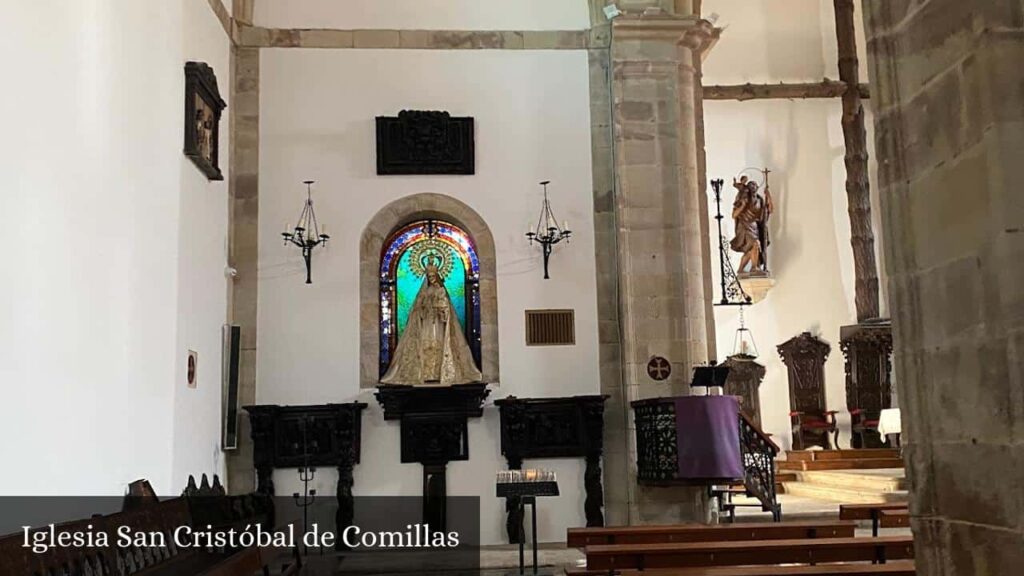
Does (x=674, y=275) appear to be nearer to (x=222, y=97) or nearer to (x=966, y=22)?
(x=222, y=97)

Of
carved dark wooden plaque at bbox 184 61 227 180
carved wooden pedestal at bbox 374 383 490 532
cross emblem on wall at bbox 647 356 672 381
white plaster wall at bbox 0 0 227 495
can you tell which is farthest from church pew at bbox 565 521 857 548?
carved dark wooden plaque at bbox 184 61 227 180

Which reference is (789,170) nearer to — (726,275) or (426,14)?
(726,275)

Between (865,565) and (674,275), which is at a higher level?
(674,275)

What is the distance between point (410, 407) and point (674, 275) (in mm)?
3093

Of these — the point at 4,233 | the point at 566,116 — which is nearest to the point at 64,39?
the point at 4,233

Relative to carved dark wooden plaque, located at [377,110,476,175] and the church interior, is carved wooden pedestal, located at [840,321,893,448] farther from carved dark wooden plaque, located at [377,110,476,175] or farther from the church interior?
carved dark wooden plaque, located at [377,110,476,175]

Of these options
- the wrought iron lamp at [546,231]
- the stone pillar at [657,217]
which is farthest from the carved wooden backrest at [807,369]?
the wrought iron lamp at [546,231]

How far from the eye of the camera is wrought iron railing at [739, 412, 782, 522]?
9.66m

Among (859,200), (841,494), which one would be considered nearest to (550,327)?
(841,494)

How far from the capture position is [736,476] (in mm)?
9344

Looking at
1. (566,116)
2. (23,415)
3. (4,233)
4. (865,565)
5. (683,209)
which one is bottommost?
(865,565)

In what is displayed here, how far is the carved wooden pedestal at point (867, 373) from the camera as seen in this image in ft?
52.0

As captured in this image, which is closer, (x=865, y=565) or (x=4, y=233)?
(x=865, y=565)

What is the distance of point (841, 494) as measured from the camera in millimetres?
12688
